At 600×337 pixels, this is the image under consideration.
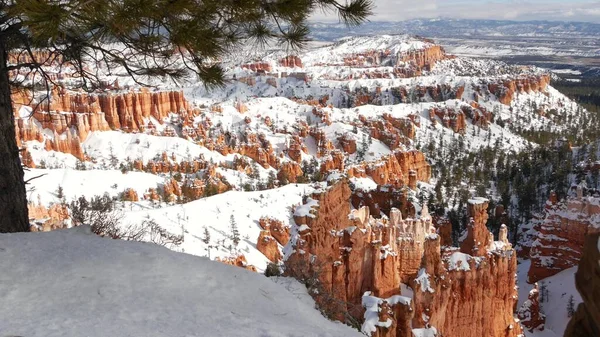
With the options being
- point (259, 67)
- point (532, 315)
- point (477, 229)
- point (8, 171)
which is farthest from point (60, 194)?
point (259, 67)

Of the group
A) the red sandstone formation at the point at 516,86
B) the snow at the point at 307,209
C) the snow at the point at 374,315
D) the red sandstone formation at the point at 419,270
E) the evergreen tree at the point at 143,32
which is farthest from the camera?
the red sandstone formation at the point at 516,86

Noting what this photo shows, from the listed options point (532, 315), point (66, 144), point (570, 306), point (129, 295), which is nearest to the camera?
point (129, 295)

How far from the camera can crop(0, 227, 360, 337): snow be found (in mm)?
2902

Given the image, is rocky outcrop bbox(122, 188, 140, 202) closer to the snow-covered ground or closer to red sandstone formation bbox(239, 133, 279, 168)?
the snow-covered ground

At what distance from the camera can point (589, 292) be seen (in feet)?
7.18

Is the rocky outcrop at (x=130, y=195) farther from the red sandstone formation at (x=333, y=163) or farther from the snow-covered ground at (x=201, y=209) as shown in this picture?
the red sandstone formation at (x=333, y=163)

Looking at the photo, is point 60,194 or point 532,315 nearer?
point 532,315

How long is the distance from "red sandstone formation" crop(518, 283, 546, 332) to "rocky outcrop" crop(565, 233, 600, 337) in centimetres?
1411

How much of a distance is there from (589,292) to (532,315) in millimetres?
14727

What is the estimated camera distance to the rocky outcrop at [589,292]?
6.97 ft

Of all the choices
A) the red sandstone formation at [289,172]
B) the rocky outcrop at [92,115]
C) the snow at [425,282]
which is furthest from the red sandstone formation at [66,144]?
the snow at [425,282]

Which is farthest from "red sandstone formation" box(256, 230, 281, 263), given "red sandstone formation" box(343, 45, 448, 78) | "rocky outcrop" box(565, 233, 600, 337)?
"red sandstone formation" box(343, 45, 448, 78)

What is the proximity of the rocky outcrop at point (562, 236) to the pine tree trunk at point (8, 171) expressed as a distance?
18.8 meters

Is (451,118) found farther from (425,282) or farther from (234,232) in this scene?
(425,282)
